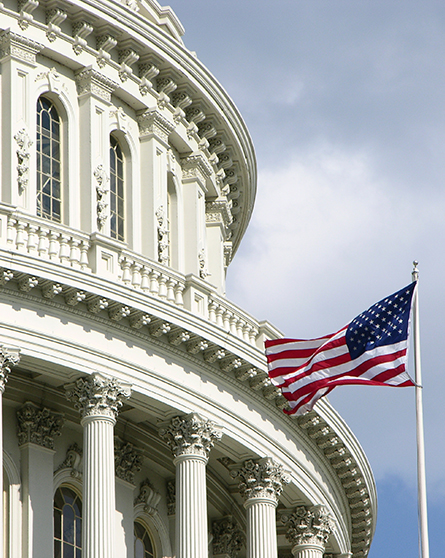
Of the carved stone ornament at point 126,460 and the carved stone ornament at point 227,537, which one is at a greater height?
the carved stone ornament at point 126,460

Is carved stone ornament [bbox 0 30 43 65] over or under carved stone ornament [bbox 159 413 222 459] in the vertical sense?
over

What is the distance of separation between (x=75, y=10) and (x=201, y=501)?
1557 centimetres

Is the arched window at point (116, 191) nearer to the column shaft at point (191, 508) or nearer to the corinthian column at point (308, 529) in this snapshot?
the column shaft at point (191, 508)

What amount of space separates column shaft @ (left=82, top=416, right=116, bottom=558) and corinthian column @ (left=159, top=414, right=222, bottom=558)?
8.32ft

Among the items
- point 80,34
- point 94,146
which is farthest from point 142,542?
point 80,34

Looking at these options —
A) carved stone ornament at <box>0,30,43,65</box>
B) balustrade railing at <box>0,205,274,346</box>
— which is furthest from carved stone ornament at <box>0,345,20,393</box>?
carved stone ornament at <box>0,30,43,65</box>

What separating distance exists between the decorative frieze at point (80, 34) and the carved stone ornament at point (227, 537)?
14.7 m

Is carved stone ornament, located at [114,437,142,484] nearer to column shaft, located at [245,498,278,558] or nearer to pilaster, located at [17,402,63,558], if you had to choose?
pilaster, located at [17,402,63,558]

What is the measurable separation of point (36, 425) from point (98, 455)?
Result: 10.4ft

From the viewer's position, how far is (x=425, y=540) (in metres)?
29.8

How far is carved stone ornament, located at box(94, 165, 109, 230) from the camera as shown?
140 ft

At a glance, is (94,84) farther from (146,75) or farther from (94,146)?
(146,75)

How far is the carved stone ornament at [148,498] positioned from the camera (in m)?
41.4

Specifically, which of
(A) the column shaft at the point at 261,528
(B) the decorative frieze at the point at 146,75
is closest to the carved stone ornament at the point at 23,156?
(B) the decorative frieze at the point at 146,75
